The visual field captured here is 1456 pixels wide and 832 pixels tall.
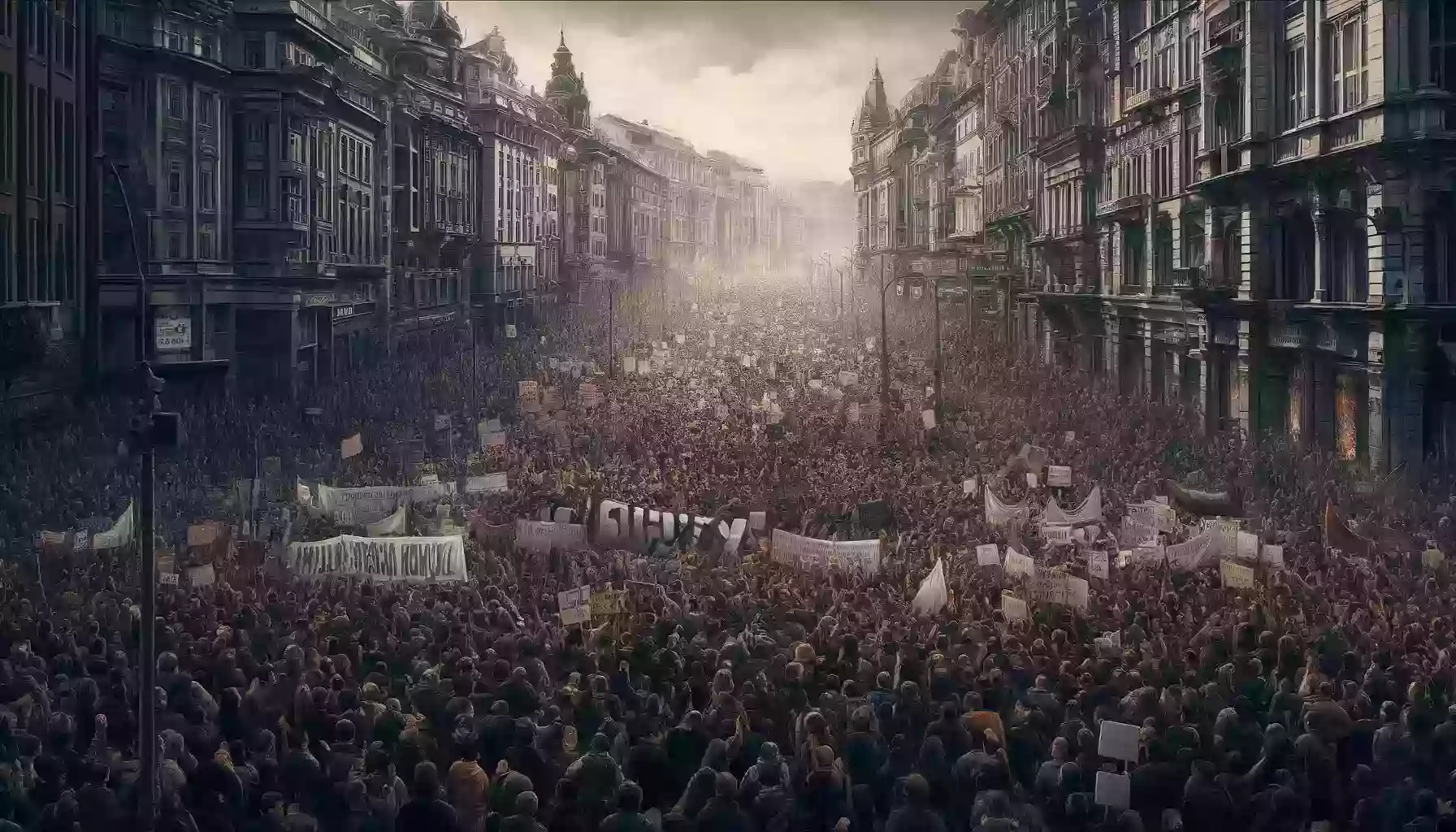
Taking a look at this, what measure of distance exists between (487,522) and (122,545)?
4784 millimetres

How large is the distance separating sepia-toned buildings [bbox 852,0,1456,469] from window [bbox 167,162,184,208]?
73.9 ft

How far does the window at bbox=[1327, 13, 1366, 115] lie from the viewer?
27.7m

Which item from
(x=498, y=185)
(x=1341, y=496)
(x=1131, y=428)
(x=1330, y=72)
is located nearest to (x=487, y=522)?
(x=1341, y=496)

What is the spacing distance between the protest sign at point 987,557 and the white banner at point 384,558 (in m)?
6.30

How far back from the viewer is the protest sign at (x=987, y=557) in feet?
58.6

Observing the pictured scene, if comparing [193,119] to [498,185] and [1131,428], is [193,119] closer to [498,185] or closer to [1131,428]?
[498,185]

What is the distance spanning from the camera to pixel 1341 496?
2391 cm

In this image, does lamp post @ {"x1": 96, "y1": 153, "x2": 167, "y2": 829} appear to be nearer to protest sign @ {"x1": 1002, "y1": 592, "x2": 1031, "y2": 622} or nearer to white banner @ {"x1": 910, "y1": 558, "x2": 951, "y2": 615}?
white banner @ {"x1": 910, "y1": 558, "x2": 951, "y2": 615}

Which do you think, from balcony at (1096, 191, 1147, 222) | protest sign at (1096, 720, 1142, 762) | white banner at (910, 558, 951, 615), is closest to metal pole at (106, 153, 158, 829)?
protest sign at (1096, 720, 1142, 762)

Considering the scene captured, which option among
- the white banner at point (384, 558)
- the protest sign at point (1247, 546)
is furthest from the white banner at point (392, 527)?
the protest sign at point (1247, 546)

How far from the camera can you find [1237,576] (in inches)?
641

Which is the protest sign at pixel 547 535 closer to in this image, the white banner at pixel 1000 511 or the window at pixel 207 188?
the white banner at pixel 1000 511

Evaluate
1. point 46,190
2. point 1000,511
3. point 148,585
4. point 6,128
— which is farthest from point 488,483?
point 46,190

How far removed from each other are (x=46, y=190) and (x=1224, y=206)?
27.2 meters
